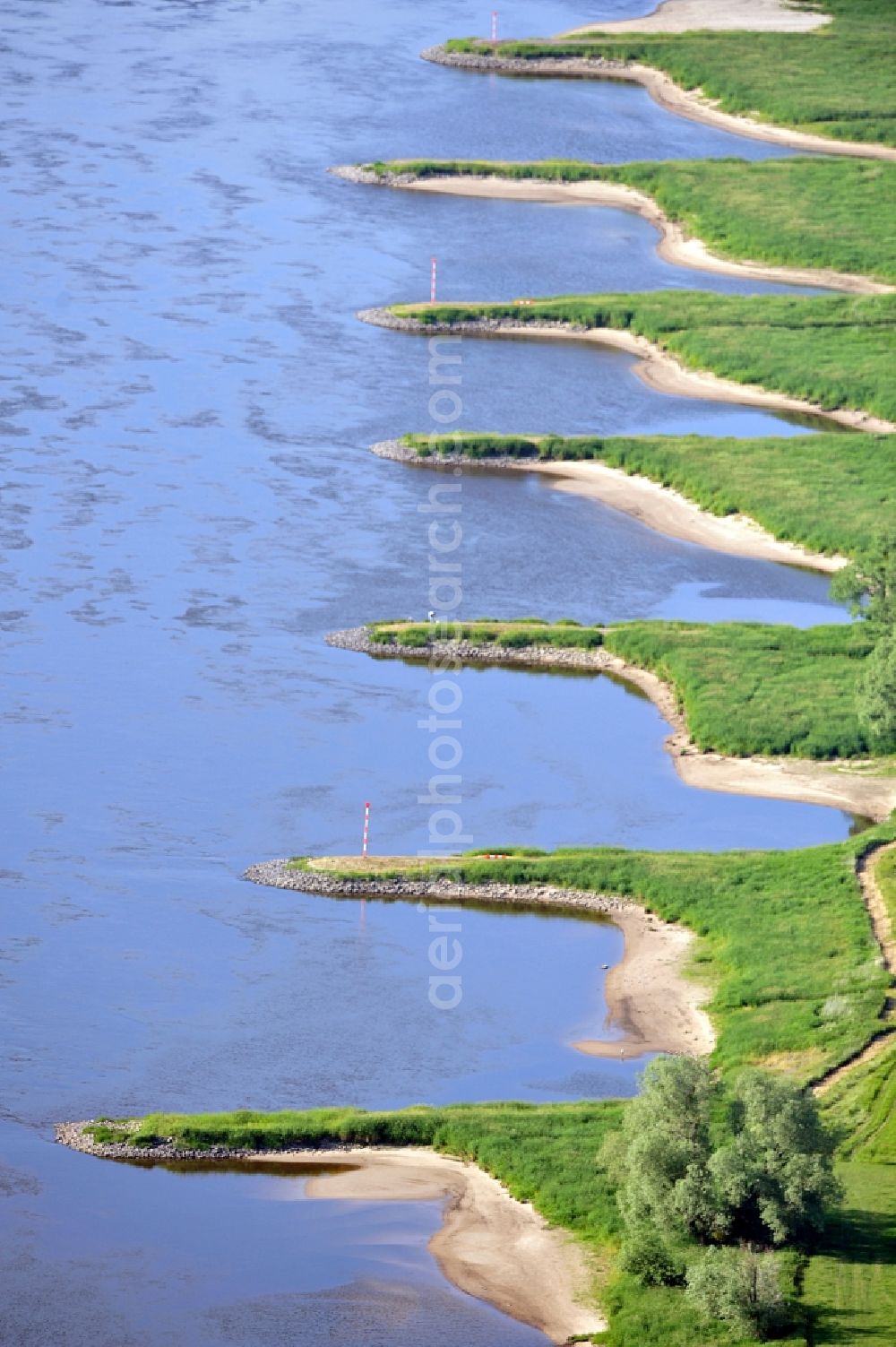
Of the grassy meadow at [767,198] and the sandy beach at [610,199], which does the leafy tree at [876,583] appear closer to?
the grassy meadow at [767,198]

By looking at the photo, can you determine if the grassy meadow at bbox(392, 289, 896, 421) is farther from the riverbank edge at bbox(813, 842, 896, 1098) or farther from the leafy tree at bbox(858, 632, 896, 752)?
the riverbank edge at bbox(813, 842, 896, 1098)

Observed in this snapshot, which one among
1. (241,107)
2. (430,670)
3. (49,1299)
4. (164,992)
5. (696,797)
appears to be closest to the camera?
(49,1299)

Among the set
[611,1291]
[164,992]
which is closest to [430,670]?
[164,992]

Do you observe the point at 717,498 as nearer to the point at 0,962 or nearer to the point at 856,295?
the point at 856,295

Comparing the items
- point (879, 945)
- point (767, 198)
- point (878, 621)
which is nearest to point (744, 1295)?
point (879, 945)

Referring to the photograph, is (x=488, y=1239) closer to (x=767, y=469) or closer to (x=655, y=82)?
(x=767, y=469)
